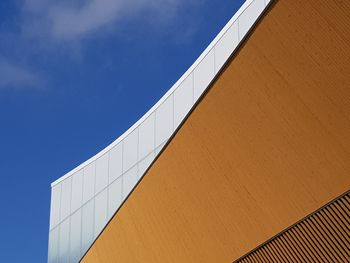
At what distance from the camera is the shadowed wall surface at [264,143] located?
6.73 metres

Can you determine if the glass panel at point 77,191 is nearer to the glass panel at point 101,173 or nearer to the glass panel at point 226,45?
the glass panel at point 101,173

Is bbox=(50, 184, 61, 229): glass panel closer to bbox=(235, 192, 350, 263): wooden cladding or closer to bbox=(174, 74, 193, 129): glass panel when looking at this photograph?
bbox=(174, 74, 193, 129): glass panel

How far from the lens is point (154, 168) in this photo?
10891 millimetres

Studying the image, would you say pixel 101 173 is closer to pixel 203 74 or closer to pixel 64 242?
pixel 64 242

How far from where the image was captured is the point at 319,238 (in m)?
7.03

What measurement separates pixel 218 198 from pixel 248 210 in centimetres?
78

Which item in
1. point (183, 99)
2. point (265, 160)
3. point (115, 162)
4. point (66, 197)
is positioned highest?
point (66, 197)

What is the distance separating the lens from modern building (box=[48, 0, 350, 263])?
22.1 feet

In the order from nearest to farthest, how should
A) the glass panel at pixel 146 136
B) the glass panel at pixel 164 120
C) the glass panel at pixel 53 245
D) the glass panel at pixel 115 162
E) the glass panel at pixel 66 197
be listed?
1. the glass panel at pixel 164 120
2. the glass panel at pixel 146 136
3. the glass panel at pixel 115 162
4. the glass panel at pixel 66 197
5. the glass panel at pixel 53 245

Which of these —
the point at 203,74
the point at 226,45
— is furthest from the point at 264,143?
the point at 203,74

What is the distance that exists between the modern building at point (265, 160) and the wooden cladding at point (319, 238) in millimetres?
13

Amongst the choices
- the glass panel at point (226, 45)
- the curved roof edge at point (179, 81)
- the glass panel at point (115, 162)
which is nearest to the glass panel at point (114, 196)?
the glass panel at point (115, 162)

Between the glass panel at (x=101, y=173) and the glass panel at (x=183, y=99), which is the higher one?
the glass panel at (x=101, y=173)

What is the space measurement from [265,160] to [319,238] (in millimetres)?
1315
